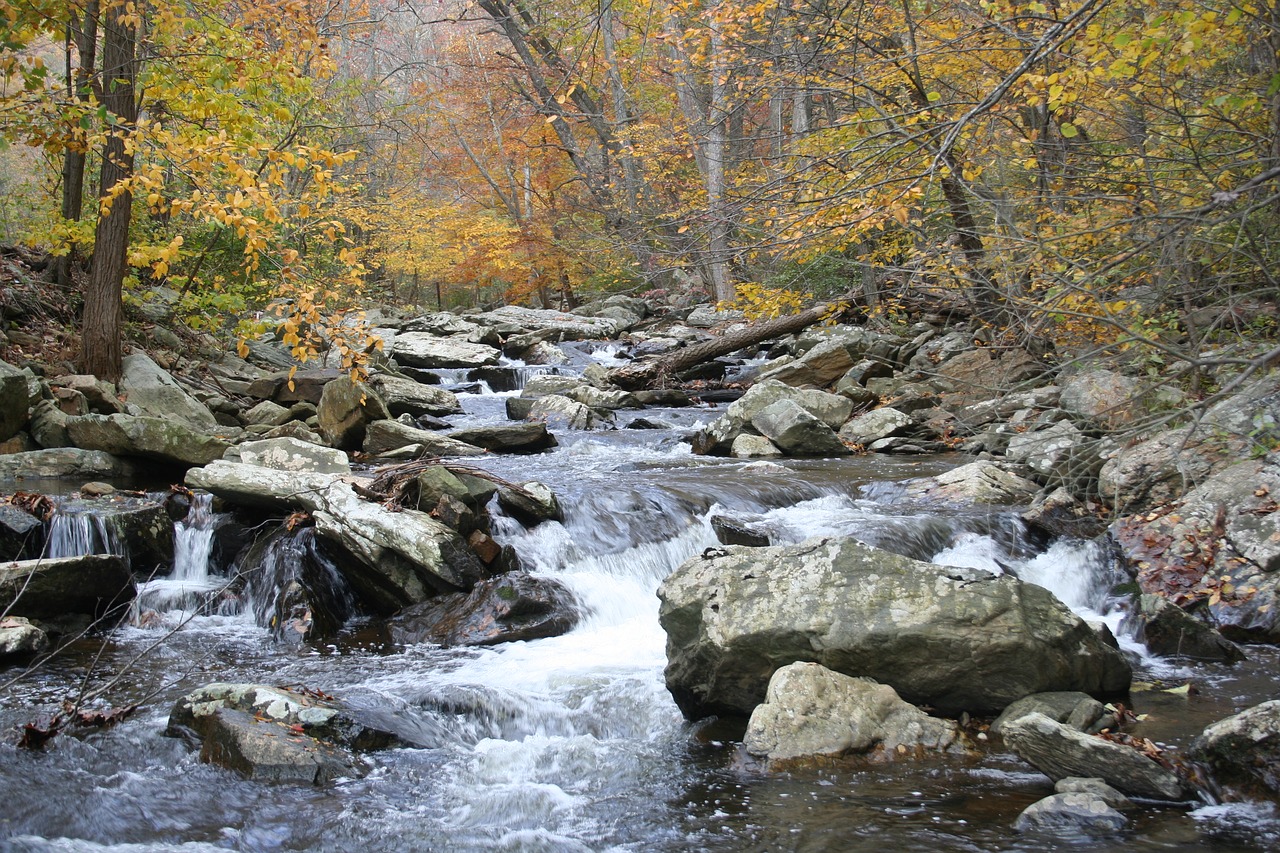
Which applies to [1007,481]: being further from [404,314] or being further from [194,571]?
[404,314]

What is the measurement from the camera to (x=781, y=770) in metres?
4.24

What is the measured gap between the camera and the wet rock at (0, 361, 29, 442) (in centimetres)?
833

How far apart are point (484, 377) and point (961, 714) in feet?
41.5

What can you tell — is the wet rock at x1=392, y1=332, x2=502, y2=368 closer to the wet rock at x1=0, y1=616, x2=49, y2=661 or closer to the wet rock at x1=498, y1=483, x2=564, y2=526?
the wet rock at x1=498, y1=483, x2=564, y2=526

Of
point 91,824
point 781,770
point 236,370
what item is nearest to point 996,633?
point 781,770

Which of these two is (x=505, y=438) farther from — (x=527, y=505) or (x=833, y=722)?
(x=833, y=722)

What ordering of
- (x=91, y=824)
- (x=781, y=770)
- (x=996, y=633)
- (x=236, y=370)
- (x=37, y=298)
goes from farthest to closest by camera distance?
1. (x=236, y=370)
2. (x=37, y=298)
3. (x=996, y=633)
4. (x=781, y=770)
5. (x=91, y=824)

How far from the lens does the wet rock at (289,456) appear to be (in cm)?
829

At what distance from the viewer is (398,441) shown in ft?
33.8

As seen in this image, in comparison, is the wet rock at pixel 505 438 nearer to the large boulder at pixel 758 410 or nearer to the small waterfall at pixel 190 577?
the large boulder at pixel 758 410

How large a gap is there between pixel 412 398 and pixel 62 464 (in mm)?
5231

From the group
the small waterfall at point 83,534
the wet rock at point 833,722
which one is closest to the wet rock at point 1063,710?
the wet rock at point 833,722

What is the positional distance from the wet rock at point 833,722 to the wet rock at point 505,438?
686 cm

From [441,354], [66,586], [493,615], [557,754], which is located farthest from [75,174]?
[557,754]
